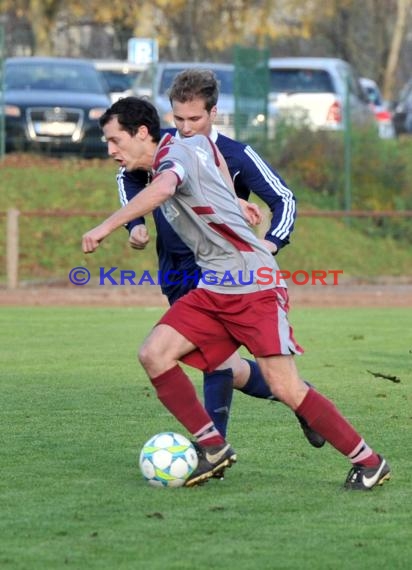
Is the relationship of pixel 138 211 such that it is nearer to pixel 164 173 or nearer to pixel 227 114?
pixel 164 173

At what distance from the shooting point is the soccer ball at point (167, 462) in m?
6.45

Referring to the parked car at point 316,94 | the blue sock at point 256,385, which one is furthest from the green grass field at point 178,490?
the parked car at point 316,94

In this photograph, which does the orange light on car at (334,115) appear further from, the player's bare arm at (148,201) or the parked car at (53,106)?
the player's bare arm at (148,201)

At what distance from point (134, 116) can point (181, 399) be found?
128 cm

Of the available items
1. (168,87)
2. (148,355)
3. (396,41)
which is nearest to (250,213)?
(148,355)

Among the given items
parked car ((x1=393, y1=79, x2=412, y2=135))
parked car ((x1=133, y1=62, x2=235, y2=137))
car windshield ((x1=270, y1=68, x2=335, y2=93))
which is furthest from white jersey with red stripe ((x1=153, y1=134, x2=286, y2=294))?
parked car ((x1=393, y1=79, x2=412, y2=135))

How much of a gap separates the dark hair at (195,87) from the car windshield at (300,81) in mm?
19239

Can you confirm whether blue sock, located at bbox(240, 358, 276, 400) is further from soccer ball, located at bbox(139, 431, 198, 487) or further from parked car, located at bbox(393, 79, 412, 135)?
parked car, located at bbox(393, 79, 412, 135)

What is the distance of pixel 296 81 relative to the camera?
26500 mm

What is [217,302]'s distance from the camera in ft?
20.9

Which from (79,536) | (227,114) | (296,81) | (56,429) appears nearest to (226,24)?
(296,81)

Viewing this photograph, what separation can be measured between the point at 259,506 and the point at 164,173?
4.77 feet

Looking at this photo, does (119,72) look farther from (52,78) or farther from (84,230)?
(84,230)

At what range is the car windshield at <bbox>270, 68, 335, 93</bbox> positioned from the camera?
85.4 feet
